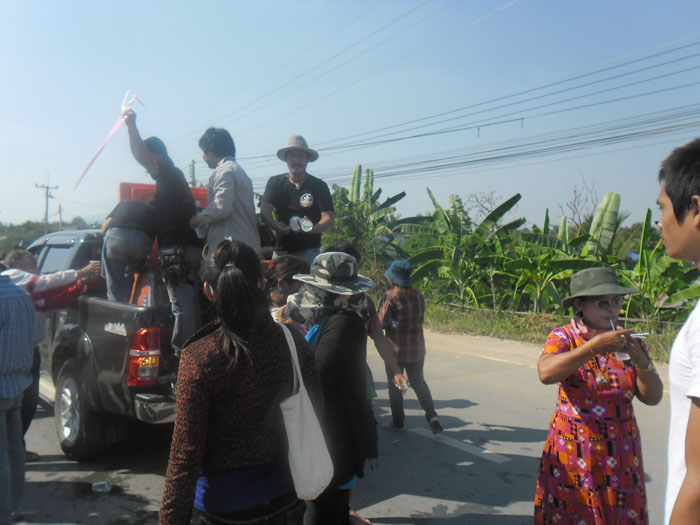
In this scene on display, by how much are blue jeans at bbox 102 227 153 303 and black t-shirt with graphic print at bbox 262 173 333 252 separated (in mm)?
1150

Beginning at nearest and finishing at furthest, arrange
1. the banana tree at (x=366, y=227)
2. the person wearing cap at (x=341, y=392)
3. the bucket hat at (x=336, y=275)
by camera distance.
Answer: the person wearing cap at (x=341, y=392) < the bucket hat at (x=336, y=275) < the banana tree at (x=366, y=227)

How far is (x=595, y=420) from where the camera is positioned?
8.50ft

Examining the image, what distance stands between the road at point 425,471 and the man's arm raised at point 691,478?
2.68 metres

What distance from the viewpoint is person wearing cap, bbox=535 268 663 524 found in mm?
2525

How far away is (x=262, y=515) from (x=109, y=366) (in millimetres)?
2561

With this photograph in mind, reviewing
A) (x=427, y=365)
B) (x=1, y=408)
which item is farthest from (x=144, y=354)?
(x=427, y=365)

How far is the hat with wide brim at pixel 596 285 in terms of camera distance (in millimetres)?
2594

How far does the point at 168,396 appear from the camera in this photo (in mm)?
3986

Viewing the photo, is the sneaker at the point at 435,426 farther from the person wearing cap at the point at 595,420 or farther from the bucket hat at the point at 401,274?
the person wearing cap at the point at 595,420

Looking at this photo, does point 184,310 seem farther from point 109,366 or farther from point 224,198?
point 224,198

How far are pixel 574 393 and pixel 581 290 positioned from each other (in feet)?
1.58

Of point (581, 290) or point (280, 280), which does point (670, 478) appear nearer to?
point (581, 290)

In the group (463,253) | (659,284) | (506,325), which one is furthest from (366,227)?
(659,284)

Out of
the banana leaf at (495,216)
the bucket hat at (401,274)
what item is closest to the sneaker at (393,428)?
the bucket hat at (401,274)
